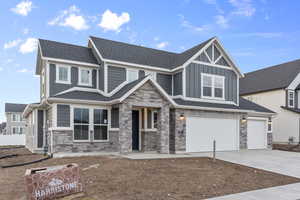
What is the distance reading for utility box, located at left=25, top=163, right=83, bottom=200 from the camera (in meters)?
5.10

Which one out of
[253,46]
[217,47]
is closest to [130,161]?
[217,47]

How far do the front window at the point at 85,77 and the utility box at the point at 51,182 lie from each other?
9.66m

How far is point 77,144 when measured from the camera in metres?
12.5

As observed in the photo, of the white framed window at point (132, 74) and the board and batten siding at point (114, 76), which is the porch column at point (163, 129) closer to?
the white framed window at point (132, 74)

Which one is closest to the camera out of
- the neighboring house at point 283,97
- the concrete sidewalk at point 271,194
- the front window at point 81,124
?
the concrete sidewalk at point 271,194

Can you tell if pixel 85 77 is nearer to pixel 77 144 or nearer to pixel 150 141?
pixel 77 144

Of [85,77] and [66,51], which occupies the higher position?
[66,51]

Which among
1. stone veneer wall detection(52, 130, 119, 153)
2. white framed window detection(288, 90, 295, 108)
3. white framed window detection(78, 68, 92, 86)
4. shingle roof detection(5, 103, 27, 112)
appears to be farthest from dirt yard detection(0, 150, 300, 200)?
shingle roof detection(5, 103, 27, 112)

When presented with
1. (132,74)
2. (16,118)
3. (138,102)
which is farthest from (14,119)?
(138,102)

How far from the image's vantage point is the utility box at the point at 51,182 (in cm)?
510

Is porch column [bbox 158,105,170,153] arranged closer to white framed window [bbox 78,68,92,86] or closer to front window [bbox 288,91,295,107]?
white framed window [bbox 78,68,92,86]

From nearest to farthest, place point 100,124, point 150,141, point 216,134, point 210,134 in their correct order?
point 100,124 → point 150,141 → point 210,134 → point 216,134

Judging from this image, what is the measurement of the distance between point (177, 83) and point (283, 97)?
40.7ft

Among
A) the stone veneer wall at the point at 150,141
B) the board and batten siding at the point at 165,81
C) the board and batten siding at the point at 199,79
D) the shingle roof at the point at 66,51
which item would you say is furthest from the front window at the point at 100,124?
the board and batten siding at the point at 199,79
